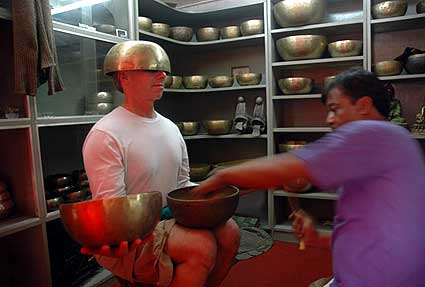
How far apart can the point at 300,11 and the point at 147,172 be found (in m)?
1.83

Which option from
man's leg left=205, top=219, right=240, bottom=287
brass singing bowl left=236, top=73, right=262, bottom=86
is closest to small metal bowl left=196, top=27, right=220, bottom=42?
brass singing bowl left=236, top=73, right=262, bottom=86

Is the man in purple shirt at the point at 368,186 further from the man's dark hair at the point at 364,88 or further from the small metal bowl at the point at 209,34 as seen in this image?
the small metal bowl at the point at 209,34

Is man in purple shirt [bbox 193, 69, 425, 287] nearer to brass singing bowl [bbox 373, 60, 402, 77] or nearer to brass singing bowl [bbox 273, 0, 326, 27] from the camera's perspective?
brass singing bowl [bbox 373, 60, 402, 77]

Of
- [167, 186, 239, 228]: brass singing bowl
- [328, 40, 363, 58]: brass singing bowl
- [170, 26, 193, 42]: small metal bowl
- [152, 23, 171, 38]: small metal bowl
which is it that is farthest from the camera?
[170, 26, 193, 42]: small metal bowl

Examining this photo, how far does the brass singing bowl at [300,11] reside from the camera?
8.96 feet

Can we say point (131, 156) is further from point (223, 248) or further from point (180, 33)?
point (180, 33)

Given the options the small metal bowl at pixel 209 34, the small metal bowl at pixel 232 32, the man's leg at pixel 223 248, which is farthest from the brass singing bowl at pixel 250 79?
the man's leg at pixel 223 248

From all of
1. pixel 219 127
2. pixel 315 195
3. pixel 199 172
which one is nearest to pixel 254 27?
pixel 219 127

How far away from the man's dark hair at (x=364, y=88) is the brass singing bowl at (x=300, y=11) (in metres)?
1.84

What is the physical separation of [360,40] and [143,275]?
2432 mm

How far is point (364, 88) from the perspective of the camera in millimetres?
1035

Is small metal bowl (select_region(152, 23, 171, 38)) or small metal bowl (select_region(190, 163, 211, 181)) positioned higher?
small metal bowl (select_region(152, 23, 171, 38))

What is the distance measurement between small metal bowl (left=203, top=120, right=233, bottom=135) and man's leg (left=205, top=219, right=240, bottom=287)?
1650 mm

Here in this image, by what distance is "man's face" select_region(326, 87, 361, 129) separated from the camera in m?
1.04
